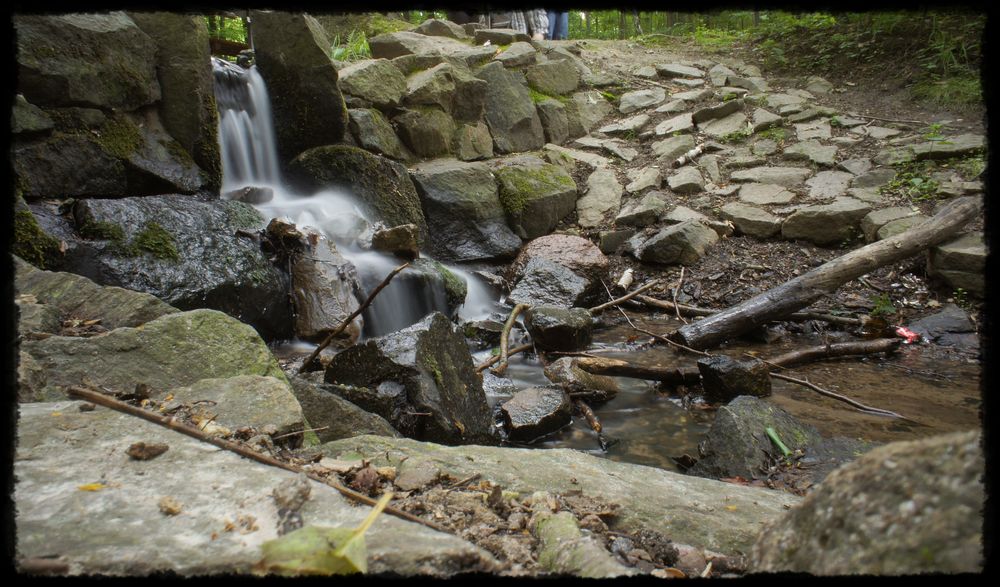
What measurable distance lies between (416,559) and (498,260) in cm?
749

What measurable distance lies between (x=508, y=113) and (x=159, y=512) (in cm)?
951

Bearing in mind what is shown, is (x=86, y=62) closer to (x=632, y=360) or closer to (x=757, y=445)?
(x=632, y=360)

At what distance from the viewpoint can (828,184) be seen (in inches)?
319

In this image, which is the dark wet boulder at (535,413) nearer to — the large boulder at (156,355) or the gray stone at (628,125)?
the large boulder at (156,355)

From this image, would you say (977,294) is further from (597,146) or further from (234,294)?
(234,294)

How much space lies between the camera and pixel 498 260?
8500 mm

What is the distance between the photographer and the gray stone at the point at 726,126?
32.6 ft

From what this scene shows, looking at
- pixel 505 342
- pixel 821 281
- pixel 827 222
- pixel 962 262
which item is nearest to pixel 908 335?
pixel 821 281

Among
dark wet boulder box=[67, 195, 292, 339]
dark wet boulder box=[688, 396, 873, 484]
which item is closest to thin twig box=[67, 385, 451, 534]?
dark wet boulder box=[688, 396, 873, 484]

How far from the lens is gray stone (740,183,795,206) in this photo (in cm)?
816

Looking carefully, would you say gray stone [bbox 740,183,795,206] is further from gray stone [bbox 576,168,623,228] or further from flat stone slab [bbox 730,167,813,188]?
gray stone [bbox 576,168,623,228]

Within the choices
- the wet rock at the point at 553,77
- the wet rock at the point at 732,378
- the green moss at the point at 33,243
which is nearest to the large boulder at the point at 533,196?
the wet rock at the point at 553,77

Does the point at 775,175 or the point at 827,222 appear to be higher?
the point at 775,175

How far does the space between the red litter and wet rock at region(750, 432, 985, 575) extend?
5847 mm
